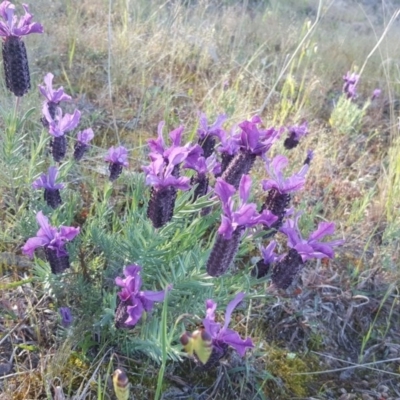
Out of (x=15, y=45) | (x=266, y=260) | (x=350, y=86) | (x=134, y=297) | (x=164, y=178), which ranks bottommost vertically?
(x=350, y=86)

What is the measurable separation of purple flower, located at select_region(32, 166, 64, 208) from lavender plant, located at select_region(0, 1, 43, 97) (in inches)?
12.8

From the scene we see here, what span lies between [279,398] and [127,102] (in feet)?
6.07

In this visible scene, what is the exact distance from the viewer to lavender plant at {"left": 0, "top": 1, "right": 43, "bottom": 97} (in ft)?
4.91

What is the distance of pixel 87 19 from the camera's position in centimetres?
384

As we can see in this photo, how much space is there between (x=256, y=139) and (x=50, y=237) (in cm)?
59

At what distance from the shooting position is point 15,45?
4.96 feet

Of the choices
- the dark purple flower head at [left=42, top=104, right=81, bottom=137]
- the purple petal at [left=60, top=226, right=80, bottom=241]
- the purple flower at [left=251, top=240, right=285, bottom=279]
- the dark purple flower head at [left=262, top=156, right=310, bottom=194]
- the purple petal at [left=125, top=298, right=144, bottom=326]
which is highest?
the dark purple flower head at [left=262, top=156, right=310, bottom=194]

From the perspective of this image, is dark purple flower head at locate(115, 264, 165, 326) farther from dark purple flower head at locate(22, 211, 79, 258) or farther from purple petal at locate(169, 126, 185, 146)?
purple petal at locate(169, 126, 185, 146)

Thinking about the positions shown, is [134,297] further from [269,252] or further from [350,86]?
[350,86]

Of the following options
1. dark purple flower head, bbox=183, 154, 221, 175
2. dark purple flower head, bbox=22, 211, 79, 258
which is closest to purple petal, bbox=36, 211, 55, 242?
dark purple flower head, bbox=22, 211, 79, 258

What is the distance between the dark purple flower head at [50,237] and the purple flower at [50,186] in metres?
0.23

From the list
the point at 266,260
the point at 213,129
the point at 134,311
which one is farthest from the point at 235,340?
the point at 213,129

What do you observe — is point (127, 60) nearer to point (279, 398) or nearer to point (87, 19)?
point (87, 19)

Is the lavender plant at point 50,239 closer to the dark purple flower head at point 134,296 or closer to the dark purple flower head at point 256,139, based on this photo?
the dark purple flower head at point 134,296
